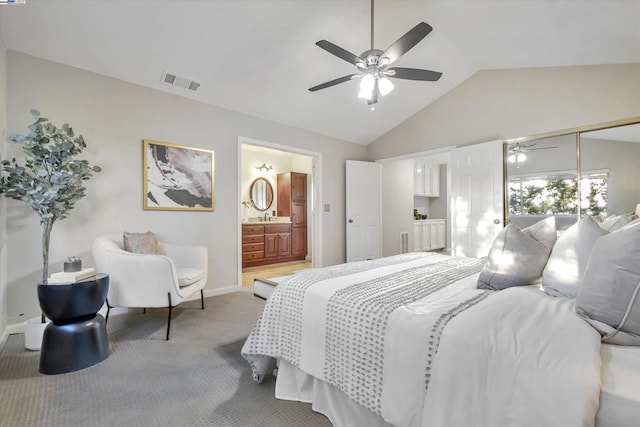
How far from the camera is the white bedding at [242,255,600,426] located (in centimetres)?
80

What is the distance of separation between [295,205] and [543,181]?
4469mm

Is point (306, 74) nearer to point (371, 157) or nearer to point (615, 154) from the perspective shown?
point (371, 157)

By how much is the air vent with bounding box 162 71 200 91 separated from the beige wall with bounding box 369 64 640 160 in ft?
11.1

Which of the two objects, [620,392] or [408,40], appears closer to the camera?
[620,392]

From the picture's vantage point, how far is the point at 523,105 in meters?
3.73

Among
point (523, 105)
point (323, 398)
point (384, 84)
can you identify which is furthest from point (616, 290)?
point (523, 105)

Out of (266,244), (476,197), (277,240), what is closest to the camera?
(476,197)

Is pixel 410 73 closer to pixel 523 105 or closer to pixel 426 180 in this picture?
pixel 523 105

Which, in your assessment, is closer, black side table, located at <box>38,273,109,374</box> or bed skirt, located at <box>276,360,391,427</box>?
bed skirt, located at <box>276,360,391,427</box>

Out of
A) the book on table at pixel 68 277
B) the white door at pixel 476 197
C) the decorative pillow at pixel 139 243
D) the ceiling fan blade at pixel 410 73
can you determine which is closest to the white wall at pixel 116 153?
the decorative pillow at pixel 139 243

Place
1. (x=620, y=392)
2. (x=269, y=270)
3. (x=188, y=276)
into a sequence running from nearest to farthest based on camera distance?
1. (x=620, y=392)
2. (x=188, y=276)
3. (x=269, y=270)

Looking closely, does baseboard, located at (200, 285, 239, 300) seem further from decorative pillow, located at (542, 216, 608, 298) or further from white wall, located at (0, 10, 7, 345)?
decorative pillow, located at (542, 216, 608, 298)

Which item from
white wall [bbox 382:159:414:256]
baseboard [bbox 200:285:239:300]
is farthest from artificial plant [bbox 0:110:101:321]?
white wall [bbox 382:159:414:256]

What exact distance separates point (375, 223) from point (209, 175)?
10.3ft
